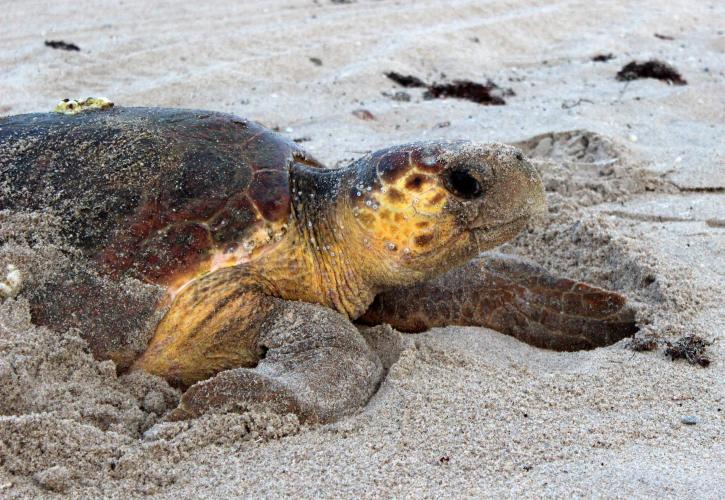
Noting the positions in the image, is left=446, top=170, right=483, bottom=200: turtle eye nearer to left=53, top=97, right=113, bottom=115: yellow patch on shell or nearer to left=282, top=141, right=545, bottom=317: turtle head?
left=282, top=141, right=545, bottom=317: turtle head

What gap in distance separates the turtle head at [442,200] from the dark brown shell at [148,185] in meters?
0.30

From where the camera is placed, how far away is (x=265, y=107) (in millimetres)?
4836

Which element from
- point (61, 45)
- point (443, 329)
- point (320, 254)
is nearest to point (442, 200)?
point (320, 254)

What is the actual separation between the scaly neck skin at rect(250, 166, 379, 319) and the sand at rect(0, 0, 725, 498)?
10.3 inches

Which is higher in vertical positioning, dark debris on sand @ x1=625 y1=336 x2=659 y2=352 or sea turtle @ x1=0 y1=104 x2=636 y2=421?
sea turtle @ x1=0 y1=104 x2=636 y2=421

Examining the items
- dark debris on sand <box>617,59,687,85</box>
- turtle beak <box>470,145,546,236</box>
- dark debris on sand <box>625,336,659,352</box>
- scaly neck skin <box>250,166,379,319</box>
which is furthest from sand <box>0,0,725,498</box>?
turtle beak <box>470,145,546,236</box>

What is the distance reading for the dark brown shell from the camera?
2.10 metres

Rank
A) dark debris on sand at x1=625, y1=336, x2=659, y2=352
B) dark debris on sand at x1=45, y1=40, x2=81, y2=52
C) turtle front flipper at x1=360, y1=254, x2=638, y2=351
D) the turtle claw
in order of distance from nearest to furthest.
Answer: the turtle claw
dark debris on sand at x1=625, y1=336, x2=659, y2=352
turtle front flipper at x1=360, y1=254, x2=638, y2=351
dark debris on sand at x1=45, y1=40, x2=81, y2=52

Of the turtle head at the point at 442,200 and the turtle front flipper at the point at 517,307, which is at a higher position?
the turtle head at the point at 442,200

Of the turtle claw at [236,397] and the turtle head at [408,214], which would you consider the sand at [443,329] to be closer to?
the turtle claw at [236,397]

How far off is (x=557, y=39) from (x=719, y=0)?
3539 mm

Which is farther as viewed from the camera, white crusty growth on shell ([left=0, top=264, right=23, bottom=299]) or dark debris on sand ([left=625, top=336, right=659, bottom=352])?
dark debris on sand ([left=625, top=336, right=659, bottom=352])

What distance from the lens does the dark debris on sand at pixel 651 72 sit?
5.71 metres

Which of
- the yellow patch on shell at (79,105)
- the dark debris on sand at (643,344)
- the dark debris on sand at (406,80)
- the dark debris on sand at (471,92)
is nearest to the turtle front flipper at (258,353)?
the dark debris on sand at (643,344)
